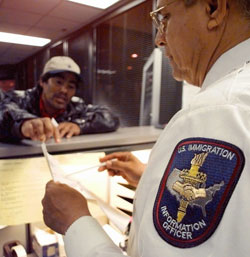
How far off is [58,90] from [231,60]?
156 centimetres

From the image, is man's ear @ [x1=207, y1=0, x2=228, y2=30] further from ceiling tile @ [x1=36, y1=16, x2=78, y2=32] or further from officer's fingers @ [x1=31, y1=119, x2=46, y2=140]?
ceiling tile @ [x1=36, y1=16, x2=78, y2=32]

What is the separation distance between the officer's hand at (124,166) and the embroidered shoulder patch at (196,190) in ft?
1.83

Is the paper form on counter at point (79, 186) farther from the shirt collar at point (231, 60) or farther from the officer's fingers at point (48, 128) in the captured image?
the shirt collar at point (231, 60)

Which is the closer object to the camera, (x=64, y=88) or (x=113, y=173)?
(x=113, y=173)

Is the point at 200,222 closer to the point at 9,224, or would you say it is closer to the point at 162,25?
the point at 162,25

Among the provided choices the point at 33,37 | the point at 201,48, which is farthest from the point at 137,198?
the point at 33,37

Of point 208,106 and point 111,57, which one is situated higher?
point 111,57

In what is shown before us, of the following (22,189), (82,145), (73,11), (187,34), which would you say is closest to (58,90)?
(73,11)

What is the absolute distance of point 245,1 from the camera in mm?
549

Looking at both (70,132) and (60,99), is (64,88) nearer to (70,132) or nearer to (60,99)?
(60,99)

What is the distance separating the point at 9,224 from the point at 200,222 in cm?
71

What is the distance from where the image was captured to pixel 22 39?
113 cm

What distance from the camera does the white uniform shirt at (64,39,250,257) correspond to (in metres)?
0.39

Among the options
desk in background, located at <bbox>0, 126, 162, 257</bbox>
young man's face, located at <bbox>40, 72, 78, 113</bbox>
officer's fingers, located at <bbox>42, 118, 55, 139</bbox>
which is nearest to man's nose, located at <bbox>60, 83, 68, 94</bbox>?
young man's face, located at <bbox>40, 72, 78, 113</bbox>
